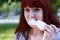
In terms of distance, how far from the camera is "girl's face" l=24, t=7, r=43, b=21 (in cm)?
99

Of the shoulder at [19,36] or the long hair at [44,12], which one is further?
the shoulder at [19,36]

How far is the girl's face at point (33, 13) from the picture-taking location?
0.99 m

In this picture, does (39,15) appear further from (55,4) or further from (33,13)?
(55,4)

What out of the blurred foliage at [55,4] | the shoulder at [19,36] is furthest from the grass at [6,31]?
the shoulder at [19,36]

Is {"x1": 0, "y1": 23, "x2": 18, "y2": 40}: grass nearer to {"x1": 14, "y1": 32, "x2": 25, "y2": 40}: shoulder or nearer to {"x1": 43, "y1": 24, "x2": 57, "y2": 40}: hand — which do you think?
{"x1": 14, "y1": 32, "x2": 25, "y2": 40}: shoulder

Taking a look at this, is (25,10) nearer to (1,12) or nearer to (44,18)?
(44,18)

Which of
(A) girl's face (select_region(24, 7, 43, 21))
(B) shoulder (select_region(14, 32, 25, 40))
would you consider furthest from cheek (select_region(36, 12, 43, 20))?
(B) shoulder (select_region(14, 32, 25, 40))

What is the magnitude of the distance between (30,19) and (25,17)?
3cm

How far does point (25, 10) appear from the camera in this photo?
39.6 inches

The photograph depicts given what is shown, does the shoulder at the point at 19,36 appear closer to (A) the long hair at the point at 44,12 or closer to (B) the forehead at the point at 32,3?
(A) the long hair at the point at 44,12

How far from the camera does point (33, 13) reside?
0.99 m

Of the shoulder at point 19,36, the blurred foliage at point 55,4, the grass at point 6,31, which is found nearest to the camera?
the shoulder at point 19,36

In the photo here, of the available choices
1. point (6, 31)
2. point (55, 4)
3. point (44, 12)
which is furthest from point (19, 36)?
point (6, 31)

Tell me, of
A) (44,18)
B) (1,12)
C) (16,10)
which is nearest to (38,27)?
(44,18)
